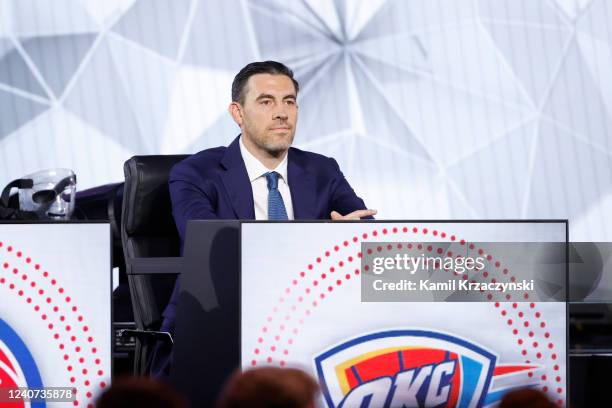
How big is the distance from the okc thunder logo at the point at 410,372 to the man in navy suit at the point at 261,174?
0.75m

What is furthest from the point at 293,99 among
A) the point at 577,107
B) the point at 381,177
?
the point at 577,107

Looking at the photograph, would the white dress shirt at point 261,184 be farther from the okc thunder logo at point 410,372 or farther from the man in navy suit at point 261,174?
the okc thunder logo at point 410,372

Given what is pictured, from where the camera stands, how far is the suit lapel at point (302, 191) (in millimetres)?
2738

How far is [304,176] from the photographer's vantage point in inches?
111

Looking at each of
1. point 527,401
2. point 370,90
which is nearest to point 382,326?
point 527,401

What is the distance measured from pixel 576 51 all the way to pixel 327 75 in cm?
143

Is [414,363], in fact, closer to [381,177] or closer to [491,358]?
[491,358]

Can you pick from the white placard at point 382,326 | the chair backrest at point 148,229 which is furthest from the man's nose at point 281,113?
the white placard at point 382,326

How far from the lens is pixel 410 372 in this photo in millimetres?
1949

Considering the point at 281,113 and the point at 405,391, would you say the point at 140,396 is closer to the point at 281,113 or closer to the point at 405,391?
the point at 405,391

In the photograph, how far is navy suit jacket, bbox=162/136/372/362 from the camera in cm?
265

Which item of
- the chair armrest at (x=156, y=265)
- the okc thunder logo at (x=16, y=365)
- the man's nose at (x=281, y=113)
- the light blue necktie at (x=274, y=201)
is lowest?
the okc thunder logo at (x=16, y=365)

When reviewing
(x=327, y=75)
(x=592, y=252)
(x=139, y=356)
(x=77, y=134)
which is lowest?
(x=139, y=356)

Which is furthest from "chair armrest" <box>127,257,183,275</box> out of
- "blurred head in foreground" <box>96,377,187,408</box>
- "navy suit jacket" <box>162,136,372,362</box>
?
"blurred head in foreground" <box>96,377,187,408</box>
